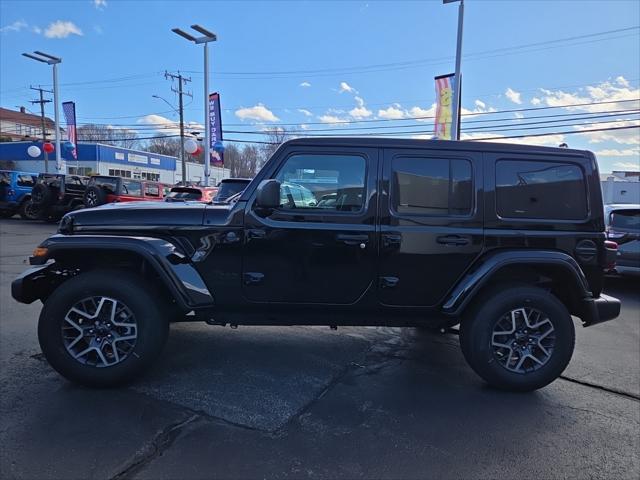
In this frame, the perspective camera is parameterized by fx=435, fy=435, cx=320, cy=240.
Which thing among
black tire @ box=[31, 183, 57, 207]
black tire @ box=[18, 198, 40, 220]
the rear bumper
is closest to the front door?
the rear bumper

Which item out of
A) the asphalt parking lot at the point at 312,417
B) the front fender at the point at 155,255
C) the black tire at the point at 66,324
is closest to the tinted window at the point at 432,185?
the asphalt parking lot at the point at 312,417

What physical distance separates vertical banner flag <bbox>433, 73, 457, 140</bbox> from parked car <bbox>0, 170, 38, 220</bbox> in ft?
52.0

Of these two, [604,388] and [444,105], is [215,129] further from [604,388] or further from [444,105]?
[604,388]

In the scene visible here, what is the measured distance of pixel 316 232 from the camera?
11.3 feet

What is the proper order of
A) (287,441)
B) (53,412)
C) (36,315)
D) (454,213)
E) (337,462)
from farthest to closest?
(36,315), (454,213), (53,412), (287,441), (337,462)

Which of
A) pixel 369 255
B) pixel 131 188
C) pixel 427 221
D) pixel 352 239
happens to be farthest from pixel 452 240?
pixel 131 188

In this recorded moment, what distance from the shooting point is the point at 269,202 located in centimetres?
325

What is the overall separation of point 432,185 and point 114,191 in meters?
14.9

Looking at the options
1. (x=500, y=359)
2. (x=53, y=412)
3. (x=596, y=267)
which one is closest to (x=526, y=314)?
(x=500, y=359)

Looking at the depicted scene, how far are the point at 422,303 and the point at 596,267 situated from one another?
1481mm

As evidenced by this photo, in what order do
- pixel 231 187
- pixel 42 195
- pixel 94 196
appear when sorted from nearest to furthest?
pixel 231 187, pixel 94 196, pixel 42 195

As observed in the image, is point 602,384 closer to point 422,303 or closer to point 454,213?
point 422,303

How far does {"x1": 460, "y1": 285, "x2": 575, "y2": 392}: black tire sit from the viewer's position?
3547mm

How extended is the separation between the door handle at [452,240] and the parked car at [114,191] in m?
14.1
